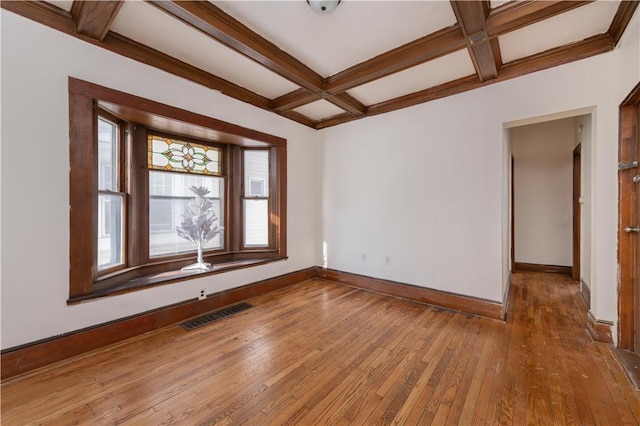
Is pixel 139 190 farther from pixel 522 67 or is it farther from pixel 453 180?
pixel 522 67

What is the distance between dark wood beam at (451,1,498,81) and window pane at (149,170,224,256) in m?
3.35

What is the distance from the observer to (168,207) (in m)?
3.26

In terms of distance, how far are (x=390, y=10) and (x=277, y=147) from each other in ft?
7.83

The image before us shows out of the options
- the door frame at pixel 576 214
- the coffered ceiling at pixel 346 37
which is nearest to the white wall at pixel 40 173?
the coffered ceiling at pixel 346 37

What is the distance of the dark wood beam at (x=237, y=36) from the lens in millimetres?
1829

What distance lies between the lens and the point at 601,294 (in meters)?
2.26

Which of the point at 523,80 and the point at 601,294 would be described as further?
the point at 523,80

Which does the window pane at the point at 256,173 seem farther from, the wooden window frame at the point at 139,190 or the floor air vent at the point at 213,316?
the floor air vent at the point at 213,316

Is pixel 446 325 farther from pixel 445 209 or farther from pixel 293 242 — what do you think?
pixel 293 242

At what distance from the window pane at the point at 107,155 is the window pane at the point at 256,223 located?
5.52 feet

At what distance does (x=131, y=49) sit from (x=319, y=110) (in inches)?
93.2

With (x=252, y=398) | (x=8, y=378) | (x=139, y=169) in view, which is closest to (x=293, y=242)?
(x=139, y=169)

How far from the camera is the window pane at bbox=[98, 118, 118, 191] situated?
8.28ft

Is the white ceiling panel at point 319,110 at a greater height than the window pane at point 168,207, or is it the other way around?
the white ceiling panel at point 319,110
